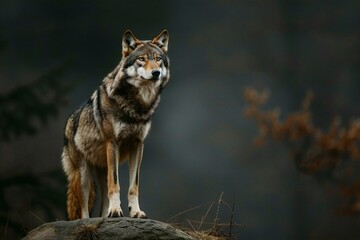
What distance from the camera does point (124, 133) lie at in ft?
18.4

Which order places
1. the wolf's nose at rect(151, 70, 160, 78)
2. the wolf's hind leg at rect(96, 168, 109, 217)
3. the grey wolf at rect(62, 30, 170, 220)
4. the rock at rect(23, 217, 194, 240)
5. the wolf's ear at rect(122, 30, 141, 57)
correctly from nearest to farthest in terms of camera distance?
the rock at rect(23, 217, 194, 240)
the wolf's nose at rect(151, 70, 160, 78)
the grey wolf at rect(62, 30, 170, 220)
the wolf's ear at rect(122, 30, 141, 57)
the wolf's hind leg at rect(96, 168, 109, 217)

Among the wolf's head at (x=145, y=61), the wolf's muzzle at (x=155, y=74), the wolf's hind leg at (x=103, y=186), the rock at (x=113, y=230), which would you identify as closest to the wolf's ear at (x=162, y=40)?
the wolf's head at (x=145, y=61)

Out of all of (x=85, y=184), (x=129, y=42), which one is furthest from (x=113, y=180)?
(x=129, y=42)

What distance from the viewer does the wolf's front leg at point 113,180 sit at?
5.39m

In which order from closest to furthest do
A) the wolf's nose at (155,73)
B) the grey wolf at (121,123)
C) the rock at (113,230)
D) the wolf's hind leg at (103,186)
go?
the rock at (113,230) < the wolf's nose at (155,73) < the grey wolf at (121,123) < the wolf's hind leg at (103,186)

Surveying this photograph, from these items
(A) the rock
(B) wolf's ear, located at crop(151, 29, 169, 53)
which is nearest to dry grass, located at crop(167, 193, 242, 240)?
(A) the rock

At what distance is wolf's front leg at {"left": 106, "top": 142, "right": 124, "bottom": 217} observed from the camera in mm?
5387

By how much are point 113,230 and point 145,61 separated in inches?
57.3

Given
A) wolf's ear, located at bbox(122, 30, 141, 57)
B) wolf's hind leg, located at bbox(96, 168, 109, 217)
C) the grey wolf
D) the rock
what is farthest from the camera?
wolf's hind leg, located at bbox(96, 168, 109, 217)

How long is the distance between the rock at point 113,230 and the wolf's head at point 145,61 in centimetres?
122

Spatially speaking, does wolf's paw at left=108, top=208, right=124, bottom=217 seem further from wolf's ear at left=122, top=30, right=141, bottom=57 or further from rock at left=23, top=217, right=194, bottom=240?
wolf's ear at left=122, top=30, right=141, bottom=57

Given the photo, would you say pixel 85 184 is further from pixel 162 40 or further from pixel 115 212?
pixel 162 40

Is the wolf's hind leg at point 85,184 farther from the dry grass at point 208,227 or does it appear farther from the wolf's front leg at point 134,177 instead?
the dry grass at point 208,227

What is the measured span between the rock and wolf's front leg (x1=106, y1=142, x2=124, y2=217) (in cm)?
18
